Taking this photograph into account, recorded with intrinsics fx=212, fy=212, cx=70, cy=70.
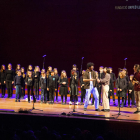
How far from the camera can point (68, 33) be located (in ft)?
40.8

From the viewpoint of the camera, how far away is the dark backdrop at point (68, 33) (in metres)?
11.8

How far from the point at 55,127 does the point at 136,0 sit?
29.1ft

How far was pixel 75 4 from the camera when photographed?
12.0 m

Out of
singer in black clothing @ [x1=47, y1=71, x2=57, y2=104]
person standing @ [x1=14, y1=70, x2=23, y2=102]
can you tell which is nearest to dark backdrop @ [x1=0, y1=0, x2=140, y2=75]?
person standing @ [x1=14, y1=70, x2=23, y2=102]

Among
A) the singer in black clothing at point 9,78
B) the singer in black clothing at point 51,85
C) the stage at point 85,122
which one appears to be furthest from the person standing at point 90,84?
the singer in black clothing at point 9,78

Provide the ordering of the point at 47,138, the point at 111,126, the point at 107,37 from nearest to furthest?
the point at 47,138, the point at 111,126, the point at 107,37

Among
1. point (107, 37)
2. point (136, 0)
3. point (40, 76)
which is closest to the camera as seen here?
point (40, 76)

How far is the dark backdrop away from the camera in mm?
11781

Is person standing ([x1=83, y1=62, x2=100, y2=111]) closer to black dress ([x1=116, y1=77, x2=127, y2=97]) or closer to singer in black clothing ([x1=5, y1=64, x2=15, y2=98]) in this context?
black dress ([x1=116, y1=77, x2=127, y2=97])


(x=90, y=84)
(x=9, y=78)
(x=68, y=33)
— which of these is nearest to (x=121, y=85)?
(x=90, y=84)

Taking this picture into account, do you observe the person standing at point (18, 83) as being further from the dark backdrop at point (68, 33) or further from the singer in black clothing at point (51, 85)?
the dark backdrop at point (68, 33)

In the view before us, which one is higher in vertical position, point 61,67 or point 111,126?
point 61,67

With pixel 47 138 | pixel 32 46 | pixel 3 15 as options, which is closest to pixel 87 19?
pixel 32 46

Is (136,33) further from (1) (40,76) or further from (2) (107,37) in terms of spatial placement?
(1) (40,76)
